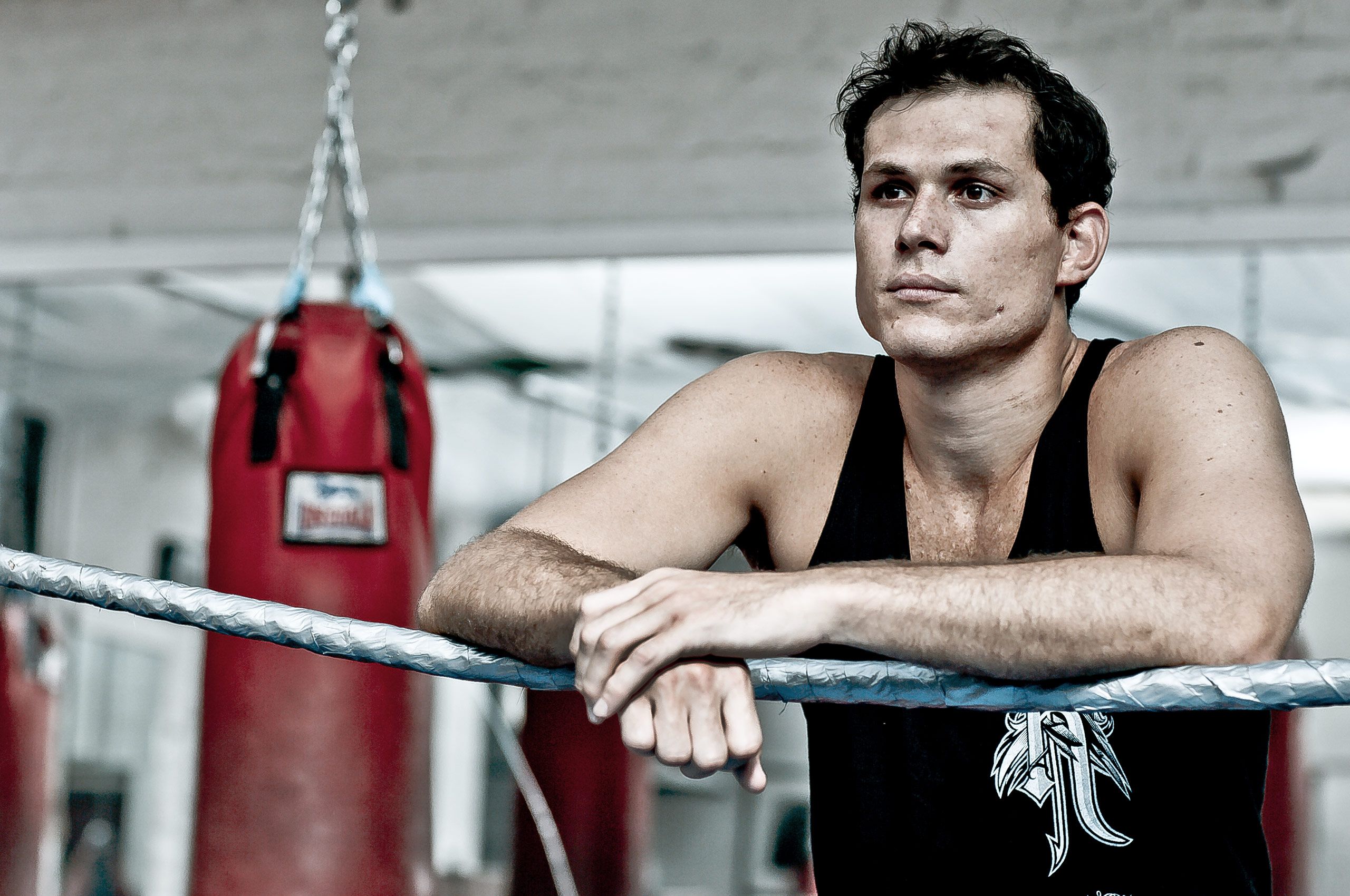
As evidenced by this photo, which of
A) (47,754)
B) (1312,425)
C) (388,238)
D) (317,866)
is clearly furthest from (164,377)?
(1312,425)

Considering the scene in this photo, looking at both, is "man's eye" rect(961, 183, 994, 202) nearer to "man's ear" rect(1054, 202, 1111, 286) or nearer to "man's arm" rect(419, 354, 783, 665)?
"man's ear" rect(1054, 202, 1111, 286)

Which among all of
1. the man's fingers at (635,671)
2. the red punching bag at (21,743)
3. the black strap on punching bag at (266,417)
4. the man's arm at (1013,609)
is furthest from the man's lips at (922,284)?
the red punching bag at (21,743)

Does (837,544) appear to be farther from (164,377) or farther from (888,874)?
(164,377)

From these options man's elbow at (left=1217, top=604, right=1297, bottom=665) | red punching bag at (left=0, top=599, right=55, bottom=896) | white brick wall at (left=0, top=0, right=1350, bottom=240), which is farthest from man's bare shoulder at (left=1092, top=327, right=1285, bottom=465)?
red punching bag at (left=0, top=599, right=55, bottom=896)

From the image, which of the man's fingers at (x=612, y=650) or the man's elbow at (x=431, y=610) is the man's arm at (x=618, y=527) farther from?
the man's fingers at (x=612, y=650)

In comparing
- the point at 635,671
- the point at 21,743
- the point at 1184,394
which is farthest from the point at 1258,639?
the point at 21,743

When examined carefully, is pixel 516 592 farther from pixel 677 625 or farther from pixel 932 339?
pixel 932 339

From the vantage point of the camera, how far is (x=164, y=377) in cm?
294

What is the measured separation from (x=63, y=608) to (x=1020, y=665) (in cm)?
269

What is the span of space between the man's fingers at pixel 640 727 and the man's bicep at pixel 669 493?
16.5 inches

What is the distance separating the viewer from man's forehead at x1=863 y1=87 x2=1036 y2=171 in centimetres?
142

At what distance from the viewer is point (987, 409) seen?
4.80 feet

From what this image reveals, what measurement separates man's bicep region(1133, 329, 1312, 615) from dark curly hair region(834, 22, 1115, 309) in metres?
0.22

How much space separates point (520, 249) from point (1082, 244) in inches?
62.0
